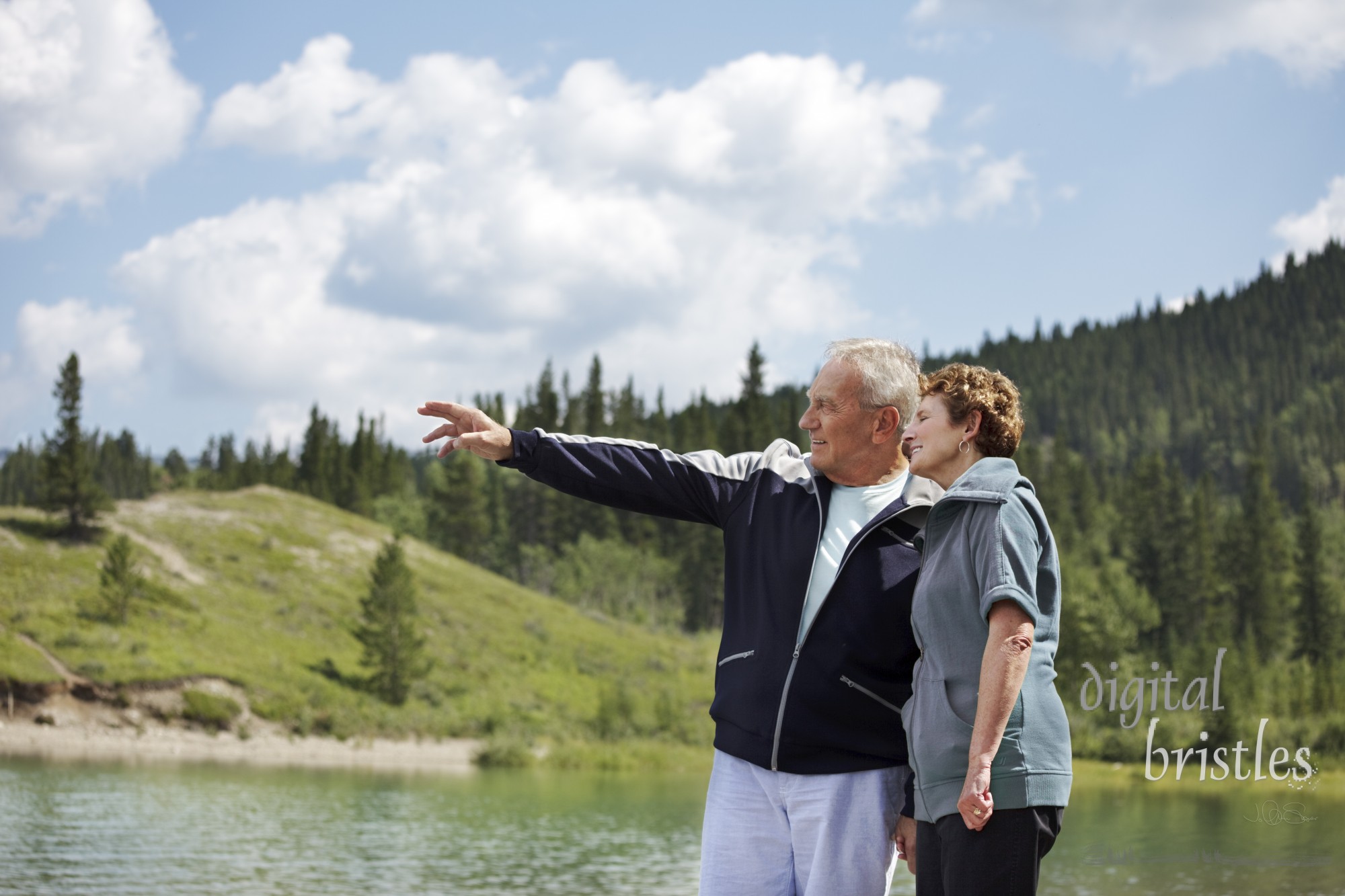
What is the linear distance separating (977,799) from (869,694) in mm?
566

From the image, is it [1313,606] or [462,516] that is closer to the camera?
[1313,606]

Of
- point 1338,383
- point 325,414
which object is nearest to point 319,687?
point 325,414

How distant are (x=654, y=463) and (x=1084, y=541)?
85.6 metres

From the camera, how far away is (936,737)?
2664 mm

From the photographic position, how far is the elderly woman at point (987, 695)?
252 centimetres

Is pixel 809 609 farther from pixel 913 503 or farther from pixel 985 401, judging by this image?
pixel 985 401

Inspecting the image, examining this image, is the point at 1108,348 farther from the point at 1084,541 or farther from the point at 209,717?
the point at 209,717

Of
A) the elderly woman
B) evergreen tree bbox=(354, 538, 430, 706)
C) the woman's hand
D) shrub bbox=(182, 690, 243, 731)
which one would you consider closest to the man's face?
the elderly woman

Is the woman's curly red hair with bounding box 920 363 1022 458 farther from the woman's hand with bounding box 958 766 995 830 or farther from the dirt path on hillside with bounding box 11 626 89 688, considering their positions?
the dirt path on hillside with bounding box 11 626 89 688

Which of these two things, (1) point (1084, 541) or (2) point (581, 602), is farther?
(1) point (1084, 541)

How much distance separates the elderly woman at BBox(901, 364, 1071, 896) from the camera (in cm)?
252

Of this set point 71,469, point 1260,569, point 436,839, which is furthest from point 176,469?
point 436,839

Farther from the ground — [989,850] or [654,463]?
[654,463]

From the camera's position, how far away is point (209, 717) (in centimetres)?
3775
